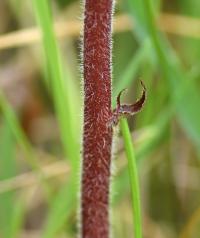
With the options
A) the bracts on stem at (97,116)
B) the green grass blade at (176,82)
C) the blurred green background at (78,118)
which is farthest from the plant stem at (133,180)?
the green grass blade at (176,82)

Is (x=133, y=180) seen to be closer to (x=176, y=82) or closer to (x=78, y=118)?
(x=176, y=82)

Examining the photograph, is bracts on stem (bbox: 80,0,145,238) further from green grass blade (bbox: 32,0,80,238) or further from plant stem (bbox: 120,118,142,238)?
green grass blade (bbox: 32,0,80,238)

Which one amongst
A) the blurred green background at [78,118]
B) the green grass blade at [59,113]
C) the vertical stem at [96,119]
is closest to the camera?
the vertical stem at [96,119]

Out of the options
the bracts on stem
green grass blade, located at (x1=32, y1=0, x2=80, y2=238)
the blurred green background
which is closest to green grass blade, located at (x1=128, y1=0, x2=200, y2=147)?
the blurred green background

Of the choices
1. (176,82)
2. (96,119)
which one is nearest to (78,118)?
(176,82)

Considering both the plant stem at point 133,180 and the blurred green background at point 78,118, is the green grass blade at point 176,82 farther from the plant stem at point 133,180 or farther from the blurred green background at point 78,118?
the plant stem at point 133,180
